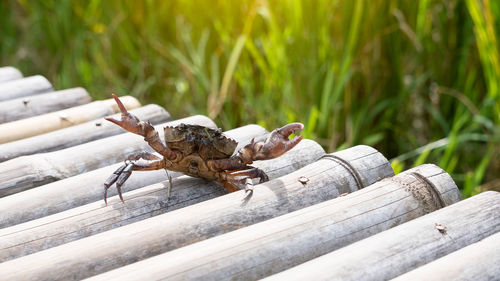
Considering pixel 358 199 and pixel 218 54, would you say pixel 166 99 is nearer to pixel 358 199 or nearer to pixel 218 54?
pixel 218 54

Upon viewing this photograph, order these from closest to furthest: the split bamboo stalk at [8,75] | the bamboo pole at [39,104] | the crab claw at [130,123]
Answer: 1. the crab claw at [130,123]
2. the bamboo pole at [39,104]
3. the split bamboo stalk at [8,75]

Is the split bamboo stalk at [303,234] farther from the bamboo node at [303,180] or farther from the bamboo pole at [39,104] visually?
the bamboo pole at [39,104]

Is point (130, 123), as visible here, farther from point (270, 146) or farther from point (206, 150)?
point (270, 146)

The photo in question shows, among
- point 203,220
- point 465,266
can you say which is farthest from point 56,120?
point 465,266

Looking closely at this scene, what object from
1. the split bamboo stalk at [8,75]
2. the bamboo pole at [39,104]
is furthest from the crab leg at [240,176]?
the split bamboo stalk at [8,75]

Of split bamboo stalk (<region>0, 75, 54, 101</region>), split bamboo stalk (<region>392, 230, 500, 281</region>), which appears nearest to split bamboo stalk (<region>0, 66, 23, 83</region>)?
split bamboo stalk (<region>0, 75, 54, 101</region>)
